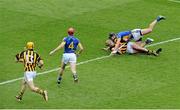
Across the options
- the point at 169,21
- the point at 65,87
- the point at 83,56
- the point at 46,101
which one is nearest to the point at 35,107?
the point at 46,101

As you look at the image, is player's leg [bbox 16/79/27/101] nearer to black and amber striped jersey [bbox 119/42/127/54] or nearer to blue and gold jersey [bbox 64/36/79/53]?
blue and gold jersey [bbox 64/36/79/53]

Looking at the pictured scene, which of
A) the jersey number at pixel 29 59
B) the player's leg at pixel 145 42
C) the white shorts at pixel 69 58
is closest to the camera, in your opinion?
the jersey number at pixel 29 59

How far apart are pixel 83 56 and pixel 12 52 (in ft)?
10.1

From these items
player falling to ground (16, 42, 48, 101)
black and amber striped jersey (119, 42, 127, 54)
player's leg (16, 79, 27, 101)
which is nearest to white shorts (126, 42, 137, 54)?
black and amber striped jersey (119, 42, 127, 54)

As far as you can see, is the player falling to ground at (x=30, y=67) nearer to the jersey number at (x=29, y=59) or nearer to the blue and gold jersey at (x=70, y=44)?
the jersey number at (x=29, y=59)

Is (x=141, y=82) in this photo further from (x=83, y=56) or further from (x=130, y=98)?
(x=83, y=56)

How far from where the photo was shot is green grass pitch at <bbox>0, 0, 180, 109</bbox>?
20703mm

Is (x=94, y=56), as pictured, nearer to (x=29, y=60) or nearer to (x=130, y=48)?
(x=130, y=48)

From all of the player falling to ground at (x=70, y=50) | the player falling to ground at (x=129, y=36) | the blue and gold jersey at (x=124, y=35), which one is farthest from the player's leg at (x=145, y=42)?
the player falling to ground at (x=70, y=50)

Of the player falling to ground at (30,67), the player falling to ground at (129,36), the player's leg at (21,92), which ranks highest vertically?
the player falling to ground at (129,36)

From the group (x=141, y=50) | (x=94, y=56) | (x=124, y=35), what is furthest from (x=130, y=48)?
(x=94, y=56)

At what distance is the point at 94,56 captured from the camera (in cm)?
2555

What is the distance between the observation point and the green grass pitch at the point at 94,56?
20.7 metres

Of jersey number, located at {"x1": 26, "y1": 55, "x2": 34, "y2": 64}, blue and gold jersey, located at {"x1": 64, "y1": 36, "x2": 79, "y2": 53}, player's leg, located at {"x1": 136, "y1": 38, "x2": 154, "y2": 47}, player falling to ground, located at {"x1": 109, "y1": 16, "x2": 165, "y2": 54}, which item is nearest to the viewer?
jersey number, located at {"x1": 26, "y1": 55, "x2": 34, "y2": 64}
